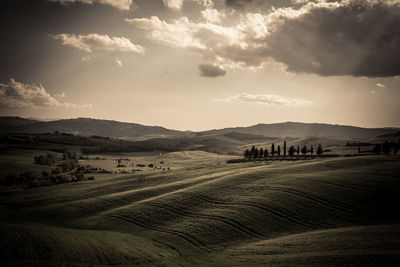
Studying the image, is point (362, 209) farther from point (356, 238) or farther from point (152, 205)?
point (152, 205)

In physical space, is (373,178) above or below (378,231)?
above

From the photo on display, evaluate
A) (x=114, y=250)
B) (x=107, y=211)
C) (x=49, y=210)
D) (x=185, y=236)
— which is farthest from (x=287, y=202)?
(x=49, y=210)

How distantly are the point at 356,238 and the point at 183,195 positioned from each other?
3792cm

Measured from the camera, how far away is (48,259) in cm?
3325

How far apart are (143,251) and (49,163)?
505ft

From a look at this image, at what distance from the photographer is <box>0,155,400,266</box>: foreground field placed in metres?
33.9

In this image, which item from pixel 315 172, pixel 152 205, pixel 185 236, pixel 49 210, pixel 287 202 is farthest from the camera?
pixel 315 172

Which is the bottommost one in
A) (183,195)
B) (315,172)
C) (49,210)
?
(49,210)

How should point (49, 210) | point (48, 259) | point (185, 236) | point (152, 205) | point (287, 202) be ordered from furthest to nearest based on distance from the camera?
point (49, 210), point (152, 205), point (287, 202), point (185, 236), point (48, 259)

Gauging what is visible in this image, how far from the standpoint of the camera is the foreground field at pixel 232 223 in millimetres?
33938

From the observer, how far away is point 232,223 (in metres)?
46.0

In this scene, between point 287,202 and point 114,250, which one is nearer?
point 114,250

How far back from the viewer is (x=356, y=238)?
116 ft

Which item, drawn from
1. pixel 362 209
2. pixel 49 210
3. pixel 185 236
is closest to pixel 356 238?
pixel 362 209
